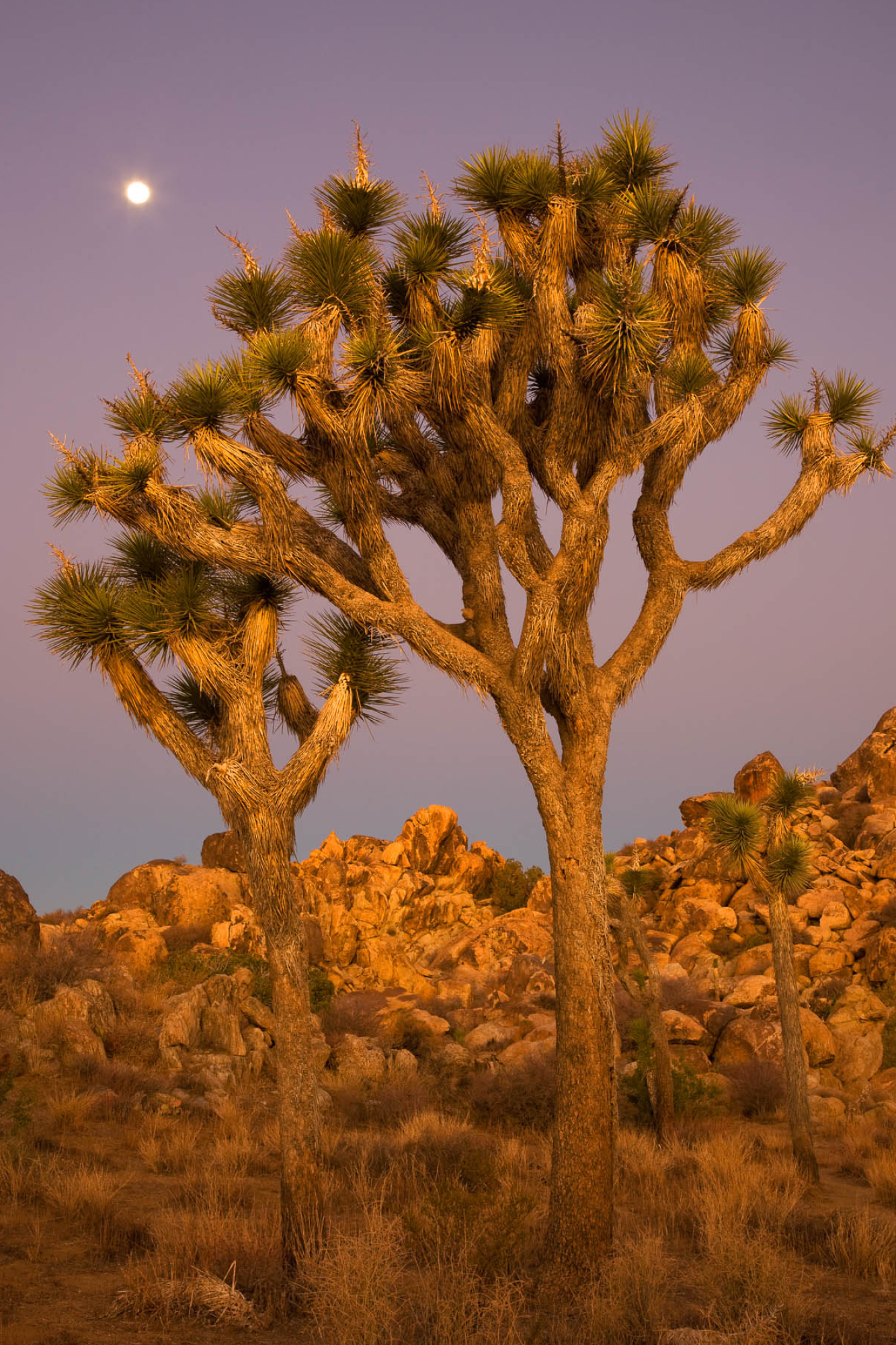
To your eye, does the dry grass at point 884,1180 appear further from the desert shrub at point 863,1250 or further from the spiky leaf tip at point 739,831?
the spiky leaf tip at point 739,831

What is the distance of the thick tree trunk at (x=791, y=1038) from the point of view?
39.5 ft

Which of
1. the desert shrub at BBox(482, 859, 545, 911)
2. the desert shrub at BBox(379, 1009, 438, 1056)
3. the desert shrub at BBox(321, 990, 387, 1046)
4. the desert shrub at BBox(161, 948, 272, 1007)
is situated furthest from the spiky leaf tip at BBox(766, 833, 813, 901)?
the desert shrub at BBox(482, 859, 545, 911)

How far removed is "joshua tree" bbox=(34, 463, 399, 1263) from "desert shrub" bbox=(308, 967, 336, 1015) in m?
12.9

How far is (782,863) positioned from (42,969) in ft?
42.7

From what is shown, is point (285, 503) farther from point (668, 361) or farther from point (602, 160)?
point (602, 160)

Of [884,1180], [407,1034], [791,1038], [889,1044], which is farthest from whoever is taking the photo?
[407,1034]

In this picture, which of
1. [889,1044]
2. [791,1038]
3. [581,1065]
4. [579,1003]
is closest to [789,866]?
[791,1038]

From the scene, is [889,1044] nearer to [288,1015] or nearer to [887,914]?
[887,914]

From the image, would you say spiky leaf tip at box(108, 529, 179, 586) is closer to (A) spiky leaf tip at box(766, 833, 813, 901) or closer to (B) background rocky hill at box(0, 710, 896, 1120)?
(B) background rocky hill at box(0, 710, 896, 1120)

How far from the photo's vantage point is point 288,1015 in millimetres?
7816

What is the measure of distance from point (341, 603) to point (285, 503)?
109 centimetres

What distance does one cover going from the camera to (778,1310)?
228 inches

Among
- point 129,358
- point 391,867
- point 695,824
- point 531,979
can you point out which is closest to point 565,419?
point 129,358

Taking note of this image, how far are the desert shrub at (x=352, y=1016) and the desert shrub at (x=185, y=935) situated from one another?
3797mm
